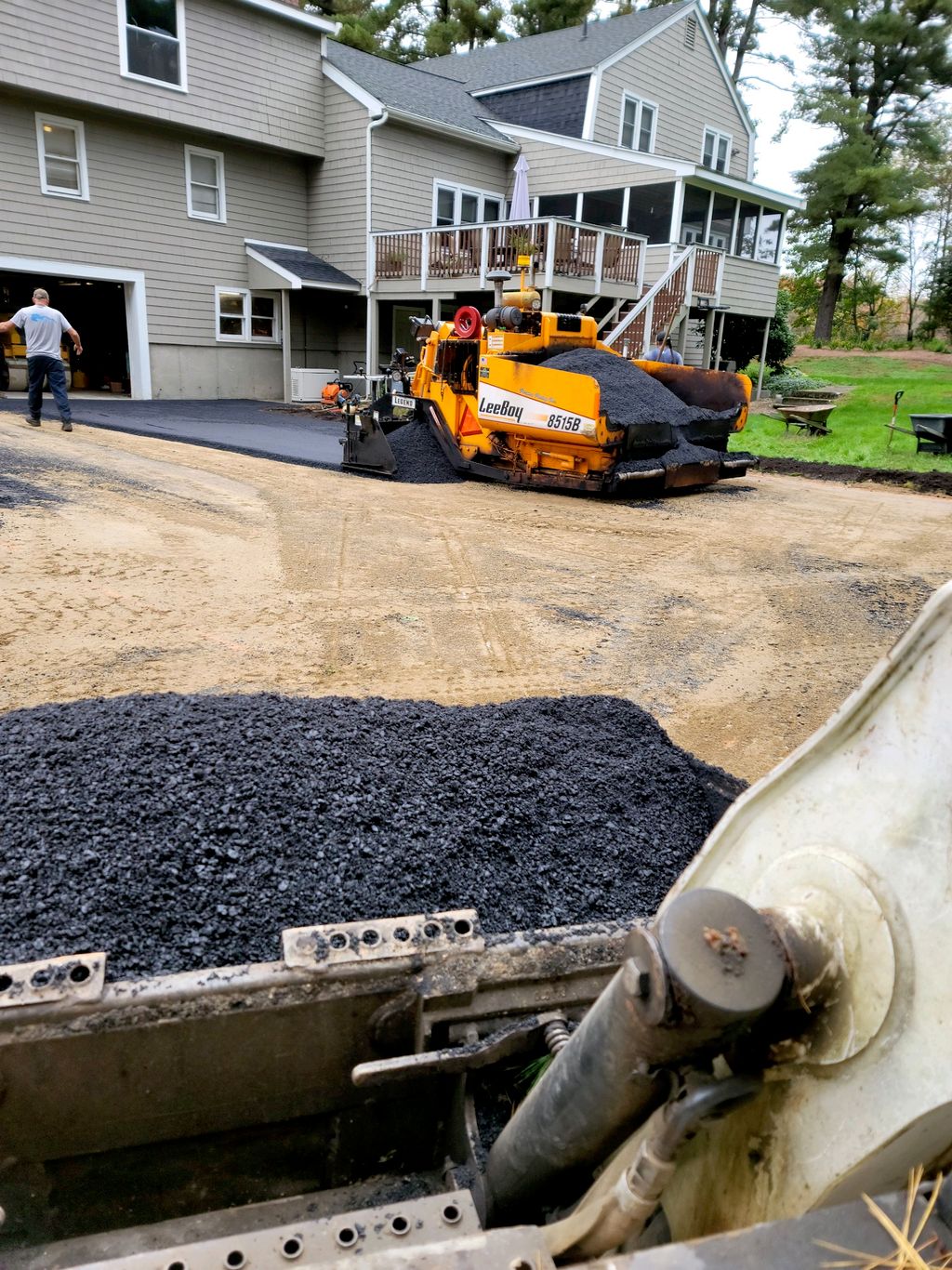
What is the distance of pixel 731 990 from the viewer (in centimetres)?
100

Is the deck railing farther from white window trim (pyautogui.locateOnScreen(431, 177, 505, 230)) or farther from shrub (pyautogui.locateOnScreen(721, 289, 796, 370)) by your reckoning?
shrub (pyautogui.locateOnScreen(721, 289, 796, 370))

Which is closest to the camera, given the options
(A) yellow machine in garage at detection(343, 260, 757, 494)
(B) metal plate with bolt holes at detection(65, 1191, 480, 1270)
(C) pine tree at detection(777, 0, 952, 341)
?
(B) metal plate with bolt holes at detection(65, 1191, 480, 1270)

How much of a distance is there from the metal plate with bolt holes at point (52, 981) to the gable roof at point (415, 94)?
59.8 feet

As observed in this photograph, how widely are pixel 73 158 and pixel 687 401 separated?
11264 millimetres

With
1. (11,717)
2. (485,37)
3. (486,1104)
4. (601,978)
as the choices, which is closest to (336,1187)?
(486,1104)

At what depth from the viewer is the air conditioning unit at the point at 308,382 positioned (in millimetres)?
17938

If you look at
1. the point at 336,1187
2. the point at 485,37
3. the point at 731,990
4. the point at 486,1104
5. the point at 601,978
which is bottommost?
the point at 336,1187

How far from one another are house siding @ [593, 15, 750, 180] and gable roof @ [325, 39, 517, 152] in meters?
2.47

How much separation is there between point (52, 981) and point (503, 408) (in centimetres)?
896

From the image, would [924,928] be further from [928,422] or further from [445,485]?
[928,422]

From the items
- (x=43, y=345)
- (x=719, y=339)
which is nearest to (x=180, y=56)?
(x=43, y=345)

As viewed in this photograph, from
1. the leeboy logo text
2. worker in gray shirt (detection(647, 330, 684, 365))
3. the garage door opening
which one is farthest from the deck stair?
the garage door opening

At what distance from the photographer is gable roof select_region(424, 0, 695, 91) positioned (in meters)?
19.6

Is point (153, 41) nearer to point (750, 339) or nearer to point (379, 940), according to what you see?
point (750, 339)
